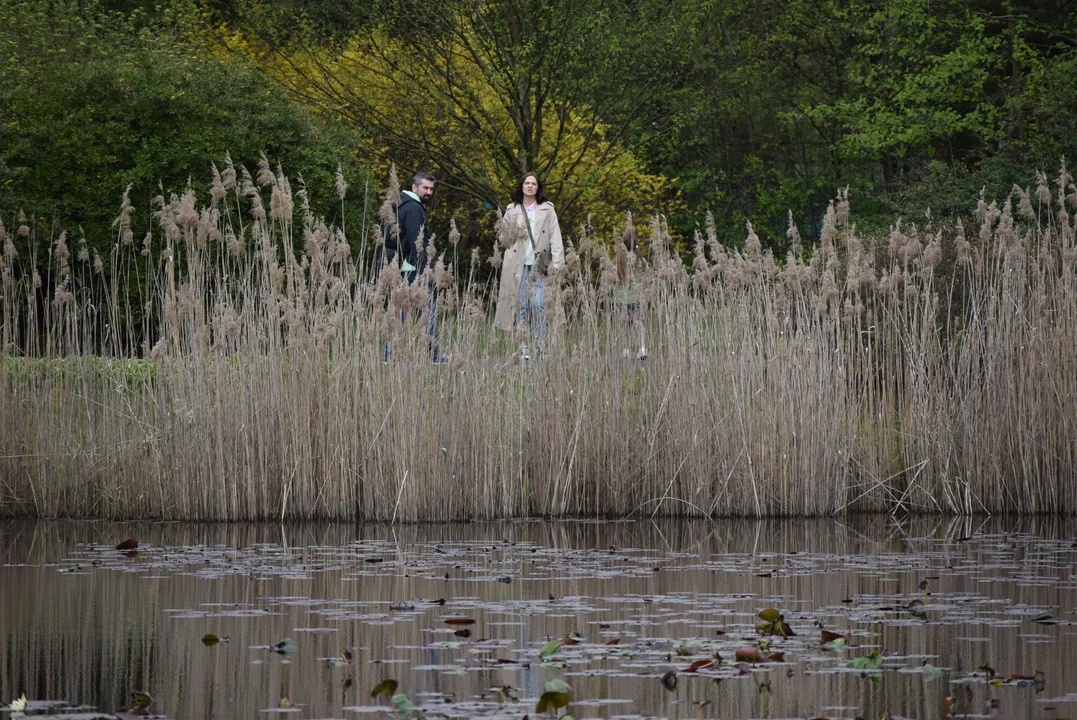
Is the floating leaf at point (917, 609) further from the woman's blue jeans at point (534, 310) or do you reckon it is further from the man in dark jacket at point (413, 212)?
the man in dark jacket at point (413, 212)

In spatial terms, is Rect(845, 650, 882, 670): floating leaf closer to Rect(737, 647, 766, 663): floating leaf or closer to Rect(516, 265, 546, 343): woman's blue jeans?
Rect(737, 647, 766, 663): floating leaf

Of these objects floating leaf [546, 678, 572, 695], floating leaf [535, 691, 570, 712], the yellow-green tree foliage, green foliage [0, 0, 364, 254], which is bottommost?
floating leaf [535, 691, 570, 712]

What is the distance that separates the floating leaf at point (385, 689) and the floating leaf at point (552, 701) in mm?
421

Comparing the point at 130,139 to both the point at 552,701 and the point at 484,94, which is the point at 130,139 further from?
the point at 552,701

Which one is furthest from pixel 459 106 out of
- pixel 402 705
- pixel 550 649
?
pixel 402 705

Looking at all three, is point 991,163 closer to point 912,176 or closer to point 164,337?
point 912,176

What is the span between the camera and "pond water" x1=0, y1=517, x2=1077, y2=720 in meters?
4.27

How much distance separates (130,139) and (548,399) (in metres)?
6.88

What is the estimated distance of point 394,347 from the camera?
29.8 feet

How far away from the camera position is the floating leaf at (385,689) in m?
4.17

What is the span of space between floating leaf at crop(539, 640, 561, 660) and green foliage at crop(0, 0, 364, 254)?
944 centimetres

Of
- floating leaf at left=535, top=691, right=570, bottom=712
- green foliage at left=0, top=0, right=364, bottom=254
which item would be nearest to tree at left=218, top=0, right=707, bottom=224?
green foliage at left=0, top=0, right=364, bottom=254

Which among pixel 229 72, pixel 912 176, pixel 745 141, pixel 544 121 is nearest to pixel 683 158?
pixel 745 141

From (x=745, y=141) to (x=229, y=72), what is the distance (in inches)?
901
